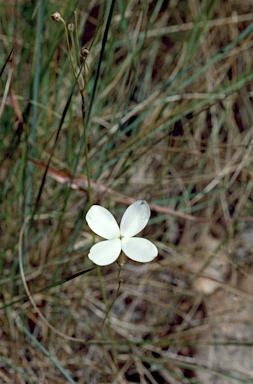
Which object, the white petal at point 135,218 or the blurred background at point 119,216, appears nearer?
the white petal at point 135,218

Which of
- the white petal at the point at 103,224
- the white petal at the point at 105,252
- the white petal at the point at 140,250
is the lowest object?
the white petal at the point at 105,252

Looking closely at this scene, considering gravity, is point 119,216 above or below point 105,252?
above

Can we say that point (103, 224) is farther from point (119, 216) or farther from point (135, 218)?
point (119, 216)

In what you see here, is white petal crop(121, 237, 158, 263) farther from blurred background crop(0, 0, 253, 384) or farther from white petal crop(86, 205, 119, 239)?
blurred background crop(0, 0, 253, 384)

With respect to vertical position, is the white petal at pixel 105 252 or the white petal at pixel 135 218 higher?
the white petal at pixel 135 218

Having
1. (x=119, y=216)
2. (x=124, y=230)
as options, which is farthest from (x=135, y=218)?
(x=119, y=216)

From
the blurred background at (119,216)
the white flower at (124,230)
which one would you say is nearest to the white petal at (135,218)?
the white flower at (124,230)

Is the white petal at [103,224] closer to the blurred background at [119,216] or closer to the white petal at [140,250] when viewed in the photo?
the white petal at [140,250]
